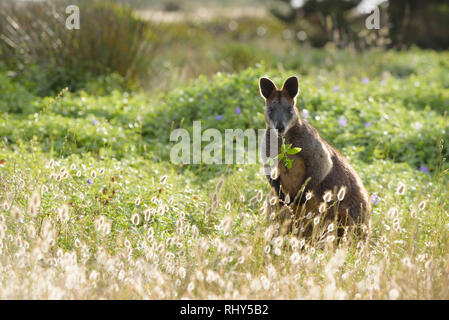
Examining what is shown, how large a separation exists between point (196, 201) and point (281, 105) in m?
1.38

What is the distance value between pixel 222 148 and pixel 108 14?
4.88 meters

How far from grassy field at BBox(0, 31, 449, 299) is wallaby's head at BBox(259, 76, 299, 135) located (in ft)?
2.43

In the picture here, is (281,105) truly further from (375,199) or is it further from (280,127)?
(375,199)

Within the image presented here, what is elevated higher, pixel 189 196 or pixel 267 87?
pixel 267 87

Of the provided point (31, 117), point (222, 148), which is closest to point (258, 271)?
point (222, 148)

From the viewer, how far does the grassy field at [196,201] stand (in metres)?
3.14

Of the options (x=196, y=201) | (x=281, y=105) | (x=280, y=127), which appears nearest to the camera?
(x=280, y=127)

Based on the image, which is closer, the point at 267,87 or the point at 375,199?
the point at 267,87

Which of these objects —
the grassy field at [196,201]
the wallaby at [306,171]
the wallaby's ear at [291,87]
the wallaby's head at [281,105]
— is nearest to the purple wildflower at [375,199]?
the grassy field at [196,201]

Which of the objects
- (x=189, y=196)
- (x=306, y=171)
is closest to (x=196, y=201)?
(x=189, y=196)

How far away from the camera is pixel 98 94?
873cm

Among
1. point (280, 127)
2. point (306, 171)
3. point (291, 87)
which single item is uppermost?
point (291, 87)

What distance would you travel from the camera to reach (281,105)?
4.24 metres
